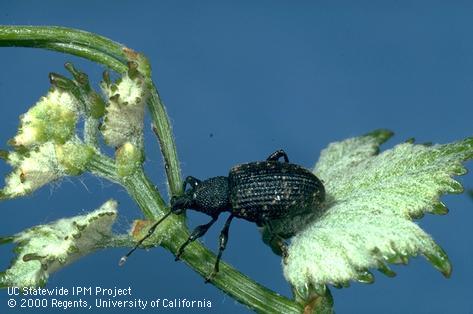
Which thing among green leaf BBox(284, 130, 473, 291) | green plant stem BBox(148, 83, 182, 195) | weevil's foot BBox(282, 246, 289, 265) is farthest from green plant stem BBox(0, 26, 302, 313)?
green leaf BBox(284, 130, 473, 291)

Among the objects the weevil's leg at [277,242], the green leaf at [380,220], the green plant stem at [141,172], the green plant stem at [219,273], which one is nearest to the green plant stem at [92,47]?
the green plant stem at [141,172]

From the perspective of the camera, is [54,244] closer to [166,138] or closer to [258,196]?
[166,138]

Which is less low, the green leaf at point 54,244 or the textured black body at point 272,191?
the textured black body at point 272,191

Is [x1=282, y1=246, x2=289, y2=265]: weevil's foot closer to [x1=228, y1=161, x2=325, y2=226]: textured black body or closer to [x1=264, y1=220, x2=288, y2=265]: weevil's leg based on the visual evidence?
[x1=264, y1=220, x2=288, y2=265]: weevil's leg

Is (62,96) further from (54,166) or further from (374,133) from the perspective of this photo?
(374,133)

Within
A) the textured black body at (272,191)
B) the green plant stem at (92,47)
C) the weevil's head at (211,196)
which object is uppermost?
the green plant stem at (92,47)

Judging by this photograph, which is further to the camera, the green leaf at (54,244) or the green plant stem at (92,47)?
the green plant stem at (92,47)

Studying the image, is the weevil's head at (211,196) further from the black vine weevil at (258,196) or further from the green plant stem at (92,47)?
the green plant stem at (92,47)

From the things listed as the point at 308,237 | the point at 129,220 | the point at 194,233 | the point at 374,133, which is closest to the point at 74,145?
the point at 129,220
